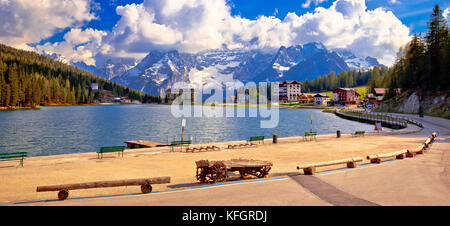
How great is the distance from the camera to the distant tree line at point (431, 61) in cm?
8969

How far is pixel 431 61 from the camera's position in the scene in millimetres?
97375

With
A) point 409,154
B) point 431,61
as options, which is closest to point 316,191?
point 409,154

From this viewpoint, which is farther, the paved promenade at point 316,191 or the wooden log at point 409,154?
the wooden log at point 409,154

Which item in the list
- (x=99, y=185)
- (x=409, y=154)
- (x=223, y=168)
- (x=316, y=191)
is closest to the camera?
(x=316, y=191)

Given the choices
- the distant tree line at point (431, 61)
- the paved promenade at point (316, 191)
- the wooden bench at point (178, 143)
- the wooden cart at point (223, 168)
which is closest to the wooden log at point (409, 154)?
the paved promenade at point (316, 191)

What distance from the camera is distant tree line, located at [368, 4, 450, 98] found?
89.7 m

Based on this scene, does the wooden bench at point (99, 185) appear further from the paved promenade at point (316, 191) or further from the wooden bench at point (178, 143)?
the wooden bench at point (178, 143)

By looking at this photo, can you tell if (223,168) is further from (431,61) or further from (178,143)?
(431,61)

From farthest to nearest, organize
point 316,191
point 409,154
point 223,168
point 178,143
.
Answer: point 178,143
point 409,154
point 223,168
point 316,191

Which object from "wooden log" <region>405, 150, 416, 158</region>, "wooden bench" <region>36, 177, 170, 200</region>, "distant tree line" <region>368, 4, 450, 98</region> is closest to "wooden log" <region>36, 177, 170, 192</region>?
"wooden bench" <region>36, 177, 170, 200</region>

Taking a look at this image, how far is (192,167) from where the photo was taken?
23.3m
